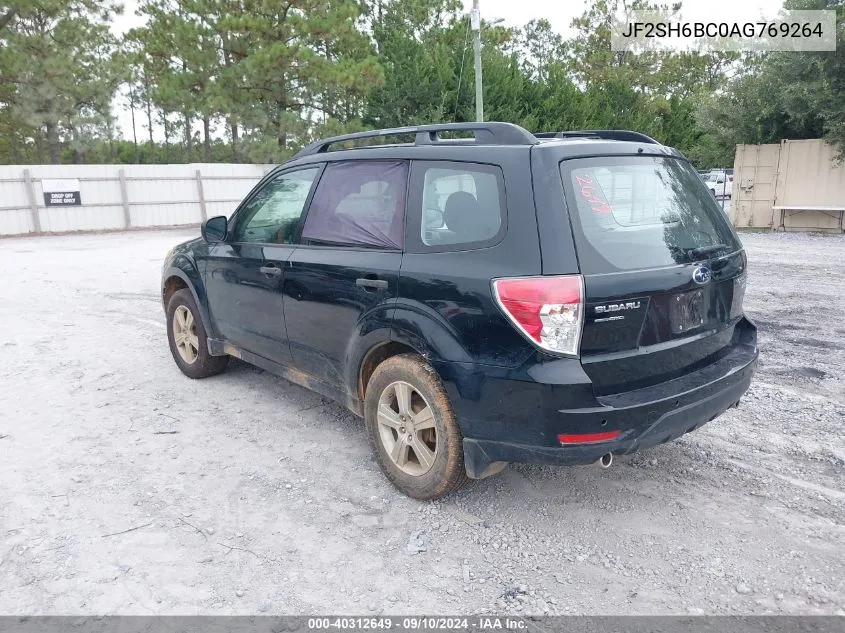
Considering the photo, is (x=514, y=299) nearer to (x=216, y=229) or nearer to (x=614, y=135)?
(x=614, y=135)

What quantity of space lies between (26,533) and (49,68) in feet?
83.4

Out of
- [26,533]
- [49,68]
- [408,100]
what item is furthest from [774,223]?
[49,68]

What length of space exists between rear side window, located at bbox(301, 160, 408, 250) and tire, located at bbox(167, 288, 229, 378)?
171cm

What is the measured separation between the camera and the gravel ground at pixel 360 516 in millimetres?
2760

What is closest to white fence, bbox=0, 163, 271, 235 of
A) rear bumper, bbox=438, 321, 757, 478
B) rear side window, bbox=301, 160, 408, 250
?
rear side window, bbox=301, 160, 408, 250

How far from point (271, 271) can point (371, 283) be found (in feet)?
3.46

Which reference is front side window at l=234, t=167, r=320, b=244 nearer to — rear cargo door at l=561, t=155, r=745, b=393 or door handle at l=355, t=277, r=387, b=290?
door handle at l=355, t=277, r=387, b=290

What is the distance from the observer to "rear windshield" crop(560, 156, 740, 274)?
2934mm

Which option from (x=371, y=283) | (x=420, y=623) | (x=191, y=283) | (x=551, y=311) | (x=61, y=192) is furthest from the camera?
(x=61, y=192)

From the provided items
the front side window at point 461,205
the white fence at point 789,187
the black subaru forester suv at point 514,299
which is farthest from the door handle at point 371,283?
the white fence at point 789,187

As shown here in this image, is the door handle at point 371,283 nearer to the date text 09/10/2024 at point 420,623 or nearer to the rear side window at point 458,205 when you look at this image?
the rear side window at point 458,205

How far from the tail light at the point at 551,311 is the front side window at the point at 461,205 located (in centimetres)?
35

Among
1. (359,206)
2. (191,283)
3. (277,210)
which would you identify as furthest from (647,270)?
(191,283)

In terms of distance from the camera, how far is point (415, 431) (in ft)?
11.2
